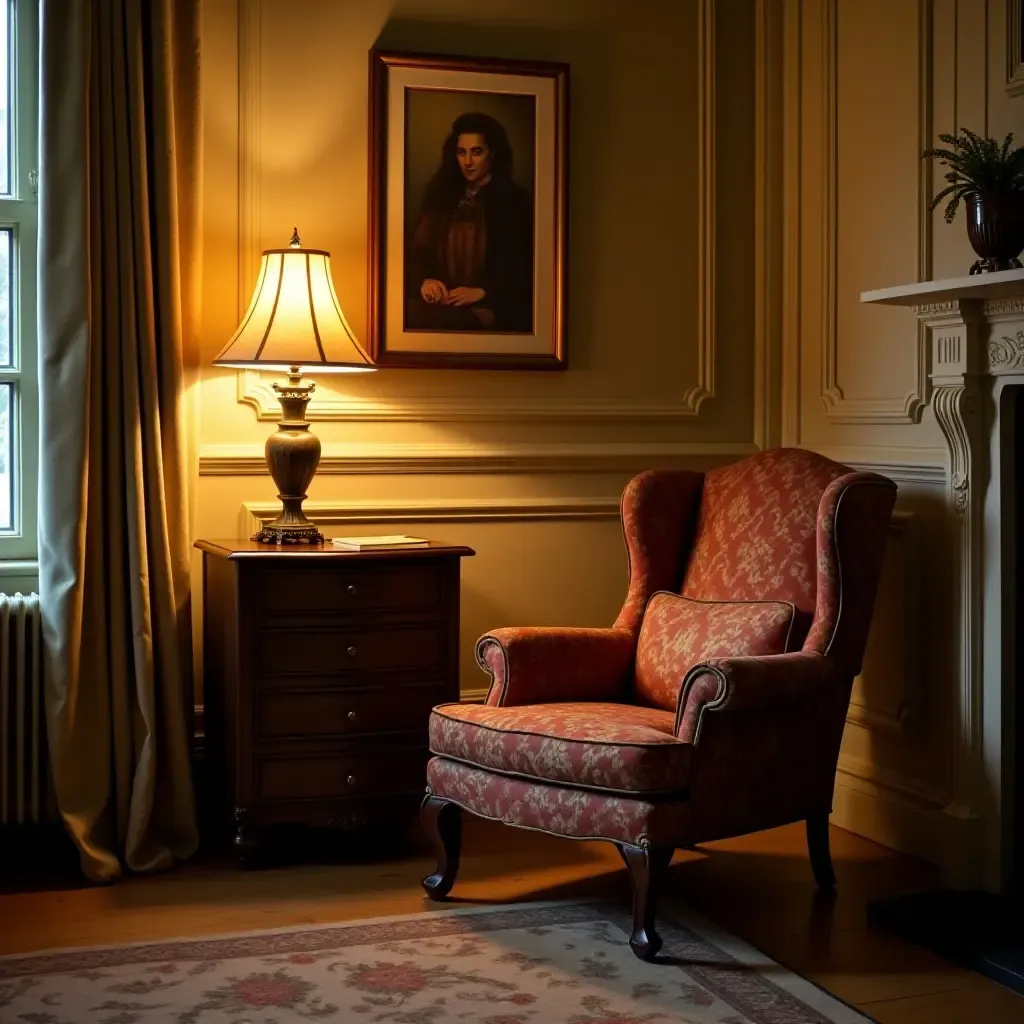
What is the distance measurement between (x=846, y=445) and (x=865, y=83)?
97 cm

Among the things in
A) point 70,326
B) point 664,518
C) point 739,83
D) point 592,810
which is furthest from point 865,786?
point 70,326

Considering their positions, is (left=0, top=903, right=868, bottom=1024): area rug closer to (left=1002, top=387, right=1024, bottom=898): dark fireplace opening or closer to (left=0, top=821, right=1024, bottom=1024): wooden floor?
(left=0, top=821, right=1024, bottom=1024): wooden floor

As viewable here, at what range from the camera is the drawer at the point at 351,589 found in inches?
136

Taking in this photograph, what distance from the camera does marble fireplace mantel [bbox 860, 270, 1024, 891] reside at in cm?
329

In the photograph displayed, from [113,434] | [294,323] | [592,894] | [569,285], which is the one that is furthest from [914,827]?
[113,434]

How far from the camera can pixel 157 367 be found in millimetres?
3582

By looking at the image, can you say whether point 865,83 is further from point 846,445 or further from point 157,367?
point 157,367

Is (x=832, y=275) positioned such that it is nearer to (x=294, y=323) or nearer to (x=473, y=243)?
(x=473, y=243)

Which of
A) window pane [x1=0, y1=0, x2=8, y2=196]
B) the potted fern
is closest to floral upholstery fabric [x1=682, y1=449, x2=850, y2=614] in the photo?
the potted fern

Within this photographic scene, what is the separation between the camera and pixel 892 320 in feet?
12.5

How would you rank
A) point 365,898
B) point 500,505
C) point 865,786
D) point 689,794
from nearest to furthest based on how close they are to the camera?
1. point 689,794
2. point 365,898
3. point 865,786
4. point 500,505

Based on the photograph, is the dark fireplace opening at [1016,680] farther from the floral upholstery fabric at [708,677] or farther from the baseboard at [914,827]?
the floral upholstery fabric at [708,677]

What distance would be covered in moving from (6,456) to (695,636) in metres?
1.82

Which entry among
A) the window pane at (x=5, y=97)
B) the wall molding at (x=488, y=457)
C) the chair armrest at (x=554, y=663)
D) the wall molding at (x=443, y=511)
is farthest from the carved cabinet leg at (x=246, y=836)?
the window pane at (x=5, y=97)
